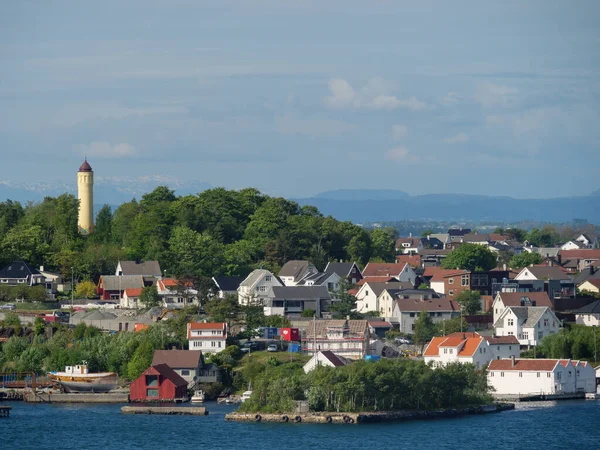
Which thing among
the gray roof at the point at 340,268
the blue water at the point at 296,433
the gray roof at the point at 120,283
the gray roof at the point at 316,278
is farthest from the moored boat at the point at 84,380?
the gray roof at the point at 340,268

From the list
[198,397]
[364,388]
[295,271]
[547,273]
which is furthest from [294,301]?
[364,388]

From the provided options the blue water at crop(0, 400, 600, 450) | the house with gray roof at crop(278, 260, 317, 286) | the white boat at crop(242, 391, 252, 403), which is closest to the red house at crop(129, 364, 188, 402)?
the blue water at crop(0, 400, 600, 450)

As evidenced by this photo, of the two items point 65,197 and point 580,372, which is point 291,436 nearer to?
point 580,372

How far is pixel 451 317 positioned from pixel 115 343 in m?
16.6

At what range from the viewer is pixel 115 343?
5638cm

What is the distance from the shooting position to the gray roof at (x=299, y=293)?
65.9 meters

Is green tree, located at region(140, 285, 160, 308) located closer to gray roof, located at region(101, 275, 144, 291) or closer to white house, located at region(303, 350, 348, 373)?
gray roof, located at region(101, 275, 144, 291)

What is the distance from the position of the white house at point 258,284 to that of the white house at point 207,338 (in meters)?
8.60

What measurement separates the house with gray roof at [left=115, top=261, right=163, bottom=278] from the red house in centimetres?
2089

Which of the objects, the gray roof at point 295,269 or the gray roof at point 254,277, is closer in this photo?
the gray roof at point 254,277

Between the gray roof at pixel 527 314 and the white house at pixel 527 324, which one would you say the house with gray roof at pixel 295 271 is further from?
the gray roof at pixel 527 314

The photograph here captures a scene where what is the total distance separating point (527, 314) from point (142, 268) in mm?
22621

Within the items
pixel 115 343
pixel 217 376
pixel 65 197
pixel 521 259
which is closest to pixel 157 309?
pixel 115 343

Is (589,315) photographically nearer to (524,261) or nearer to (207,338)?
(207,338)
